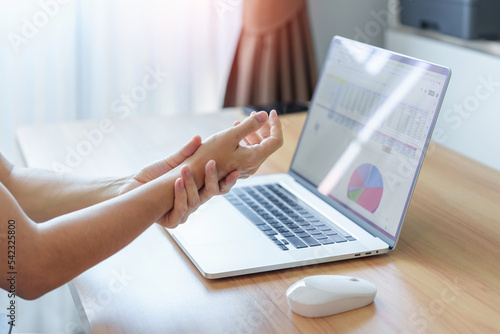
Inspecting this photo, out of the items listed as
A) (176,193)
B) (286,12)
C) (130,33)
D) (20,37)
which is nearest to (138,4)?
(130,33)

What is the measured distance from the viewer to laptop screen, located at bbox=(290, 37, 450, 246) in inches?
40.4

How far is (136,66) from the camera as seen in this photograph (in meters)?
2.30

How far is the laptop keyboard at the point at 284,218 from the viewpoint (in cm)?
103

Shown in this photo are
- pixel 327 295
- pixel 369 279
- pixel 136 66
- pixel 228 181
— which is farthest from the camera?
pixel 136 66

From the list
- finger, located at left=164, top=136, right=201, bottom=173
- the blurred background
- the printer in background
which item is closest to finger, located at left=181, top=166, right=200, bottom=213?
finger, located at left=164, top=136, right=201, bottom=173

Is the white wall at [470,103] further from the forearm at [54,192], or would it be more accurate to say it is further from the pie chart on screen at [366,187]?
the forearm at [54,192]

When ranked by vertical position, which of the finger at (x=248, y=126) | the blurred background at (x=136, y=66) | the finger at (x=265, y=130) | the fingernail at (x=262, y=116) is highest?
the fingernail at (x=262, y=116)

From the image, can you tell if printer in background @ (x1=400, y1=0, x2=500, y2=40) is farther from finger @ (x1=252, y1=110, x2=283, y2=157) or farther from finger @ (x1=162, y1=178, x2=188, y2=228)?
finger @ (x1=162, y1=178, x2=188, y2=228)

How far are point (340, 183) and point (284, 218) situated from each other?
0.47ft

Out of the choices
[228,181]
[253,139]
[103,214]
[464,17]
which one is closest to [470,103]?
[464,17]

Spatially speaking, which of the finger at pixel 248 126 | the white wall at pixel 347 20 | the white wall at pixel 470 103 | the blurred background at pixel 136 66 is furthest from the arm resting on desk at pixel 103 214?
the white wall at pixel 347 20

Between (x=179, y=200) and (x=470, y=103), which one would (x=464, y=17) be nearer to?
(x=470, y=103)

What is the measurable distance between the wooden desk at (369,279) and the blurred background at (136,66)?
2.79ft

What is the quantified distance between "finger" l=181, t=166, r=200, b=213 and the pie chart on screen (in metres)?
0.31
